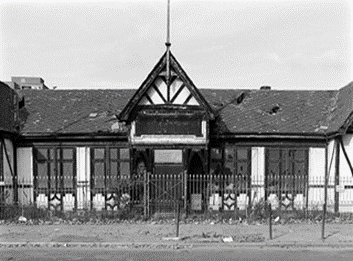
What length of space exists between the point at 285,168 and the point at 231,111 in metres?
3.76

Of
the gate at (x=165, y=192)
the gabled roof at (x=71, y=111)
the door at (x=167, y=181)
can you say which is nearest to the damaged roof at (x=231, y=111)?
the gabled roof at (x=71, y=111)

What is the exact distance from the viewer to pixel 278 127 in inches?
681

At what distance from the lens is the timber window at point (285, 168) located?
17047 millimetres

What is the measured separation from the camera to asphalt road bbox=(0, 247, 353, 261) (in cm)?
966

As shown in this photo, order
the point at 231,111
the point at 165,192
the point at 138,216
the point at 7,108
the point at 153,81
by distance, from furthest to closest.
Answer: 1. the point at 231,111
2. the point at 7,108
3. the point at 153,81
4. the point at 165,192
5. the point at 138,216

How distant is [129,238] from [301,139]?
9362 mm

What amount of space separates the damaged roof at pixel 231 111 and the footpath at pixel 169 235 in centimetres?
465

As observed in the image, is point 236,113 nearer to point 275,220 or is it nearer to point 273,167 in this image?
point 273,167

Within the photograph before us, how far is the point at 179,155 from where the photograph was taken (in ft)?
52.7

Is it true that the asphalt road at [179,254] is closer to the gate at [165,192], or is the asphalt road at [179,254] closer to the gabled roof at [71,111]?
the gate at [165,192]

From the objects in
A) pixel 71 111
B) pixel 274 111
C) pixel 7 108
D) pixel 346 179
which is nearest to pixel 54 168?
pixel 71 111

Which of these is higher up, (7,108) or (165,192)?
(7,108)

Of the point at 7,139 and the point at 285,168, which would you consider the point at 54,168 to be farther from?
the point at 285,168

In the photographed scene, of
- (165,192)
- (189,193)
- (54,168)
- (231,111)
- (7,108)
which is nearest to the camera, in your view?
(165,192)
